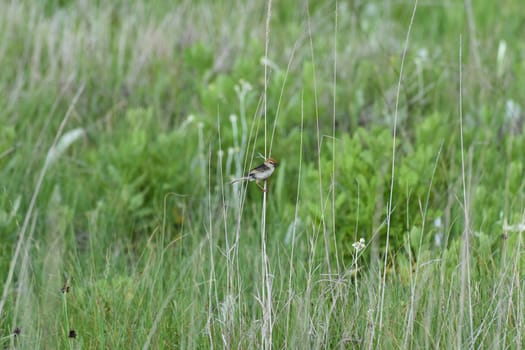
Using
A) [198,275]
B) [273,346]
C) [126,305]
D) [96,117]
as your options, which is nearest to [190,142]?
[96,117]

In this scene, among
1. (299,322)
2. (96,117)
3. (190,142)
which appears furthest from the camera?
(96,117)

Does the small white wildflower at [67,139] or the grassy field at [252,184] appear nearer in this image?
the grassy field at [252,184]

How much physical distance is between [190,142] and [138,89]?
82 centimetres

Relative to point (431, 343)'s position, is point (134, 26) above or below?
above

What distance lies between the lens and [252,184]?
3.91 metres

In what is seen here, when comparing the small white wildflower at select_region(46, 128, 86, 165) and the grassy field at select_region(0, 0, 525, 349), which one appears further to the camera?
the small white wildflower at select_region(46, 128, 86, 165)

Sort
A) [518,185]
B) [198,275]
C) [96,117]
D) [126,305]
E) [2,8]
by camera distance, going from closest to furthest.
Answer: [126,305] → [198,275] → [518,185] → [96,117] → [2,8]

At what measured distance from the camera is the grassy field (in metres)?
2.47

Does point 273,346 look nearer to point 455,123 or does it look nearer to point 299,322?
point 299,322

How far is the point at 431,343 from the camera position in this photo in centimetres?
244

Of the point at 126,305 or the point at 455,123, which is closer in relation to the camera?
the point at 126,305

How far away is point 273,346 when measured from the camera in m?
2.44

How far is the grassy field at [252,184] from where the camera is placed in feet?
8.09

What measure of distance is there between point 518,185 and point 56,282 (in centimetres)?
202
